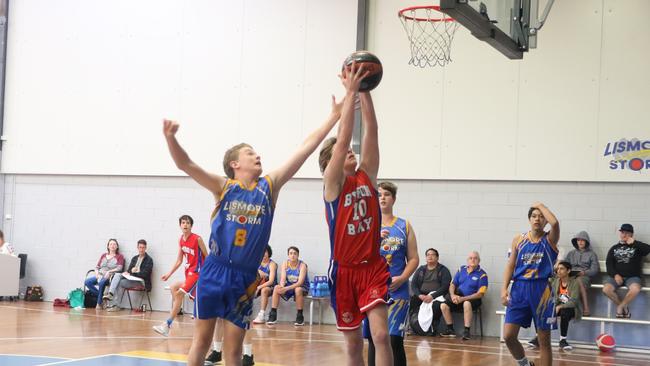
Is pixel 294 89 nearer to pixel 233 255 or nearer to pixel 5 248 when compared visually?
pixel 5 248

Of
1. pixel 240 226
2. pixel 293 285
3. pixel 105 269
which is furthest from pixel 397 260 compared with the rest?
pixel 105 269

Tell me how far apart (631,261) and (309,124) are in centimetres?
598

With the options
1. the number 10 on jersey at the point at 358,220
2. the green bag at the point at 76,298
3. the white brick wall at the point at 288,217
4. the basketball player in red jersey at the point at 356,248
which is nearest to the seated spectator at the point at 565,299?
the white brick wall at the point at 288,217

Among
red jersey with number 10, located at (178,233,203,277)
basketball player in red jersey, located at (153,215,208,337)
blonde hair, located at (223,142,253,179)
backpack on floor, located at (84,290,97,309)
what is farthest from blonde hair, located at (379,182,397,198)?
backpack on floor, located at (84,290,97,309)

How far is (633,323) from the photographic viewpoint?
12.4 m

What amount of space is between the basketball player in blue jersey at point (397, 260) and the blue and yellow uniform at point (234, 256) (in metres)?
1.39

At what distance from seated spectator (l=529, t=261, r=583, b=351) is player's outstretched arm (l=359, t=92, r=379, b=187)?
25.3 feet

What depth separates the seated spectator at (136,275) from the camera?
15602 millimetres

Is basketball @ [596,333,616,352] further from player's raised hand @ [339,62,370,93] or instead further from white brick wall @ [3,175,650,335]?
player's raised hand @ [339,62,370,93]

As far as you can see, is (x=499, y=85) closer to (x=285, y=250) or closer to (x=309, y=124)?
(x=309, y=124)

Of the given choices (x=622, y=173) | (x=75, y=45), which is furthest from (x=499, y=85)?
(x=75, y=45)

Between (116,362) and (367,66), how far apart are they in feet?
15.6

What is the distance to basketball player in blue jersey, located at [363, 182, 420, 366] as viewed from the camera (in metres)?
6.25

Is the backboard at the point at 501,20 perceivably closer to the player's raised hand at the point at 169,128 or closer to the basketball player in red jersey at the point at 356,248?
the basketball player in red jersey at the point at 356,248
